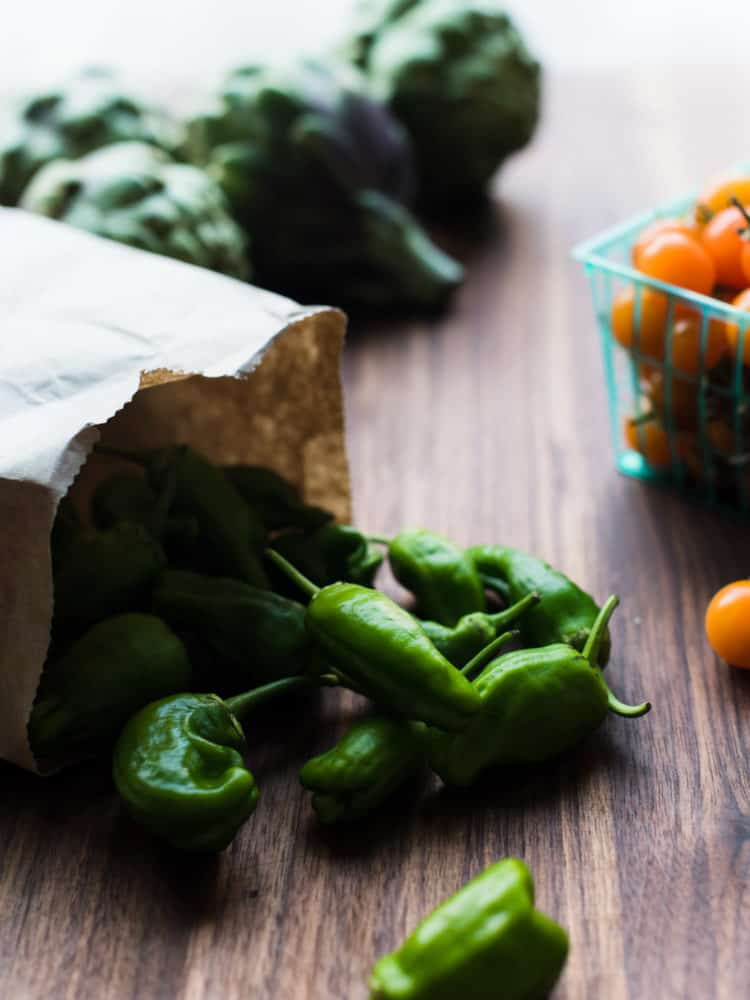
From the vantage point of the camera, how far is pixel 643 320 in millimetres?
1138

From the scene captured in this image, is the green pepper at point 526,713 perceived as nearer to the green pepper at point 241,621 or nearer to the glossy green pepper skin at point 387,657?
the glossy green pepper skin at point 387,657

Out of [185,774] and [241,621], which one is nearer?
[185,774]

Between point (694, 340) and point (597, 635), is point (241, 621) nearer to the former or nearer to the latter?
point (597, 635)

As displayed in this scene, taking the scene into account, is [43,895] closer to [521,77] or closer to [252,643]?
[252,643]

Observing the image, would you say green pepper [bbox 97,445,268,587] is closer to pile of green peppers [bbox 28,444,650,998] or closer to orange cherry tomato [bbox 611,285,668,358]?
pile of green peppers [bbox 28,444,650,998]

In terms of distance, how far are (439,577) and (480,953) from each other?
15.1 inches

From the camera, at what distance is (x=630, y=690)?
3.22ft

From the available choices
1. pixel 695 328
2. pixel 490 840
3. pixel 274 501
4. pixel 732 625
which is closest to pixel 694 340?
pixel 695 328

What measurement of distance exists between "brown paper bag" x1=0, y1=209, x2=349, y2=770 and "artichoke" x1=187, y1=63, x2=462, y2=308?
51cm

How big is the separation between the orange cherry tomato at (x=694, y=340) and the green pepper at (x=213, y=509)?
0.42m

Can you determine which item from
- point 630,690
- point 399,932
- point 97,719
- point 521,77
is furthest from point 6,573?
point 521,77

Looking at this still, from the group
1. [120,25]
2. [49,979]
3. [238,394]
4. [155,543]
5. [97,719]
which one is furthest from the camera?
[120,25]

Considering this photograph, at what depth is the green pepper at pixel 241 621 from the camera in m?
0.95

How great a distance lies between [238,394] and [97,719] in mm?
379
